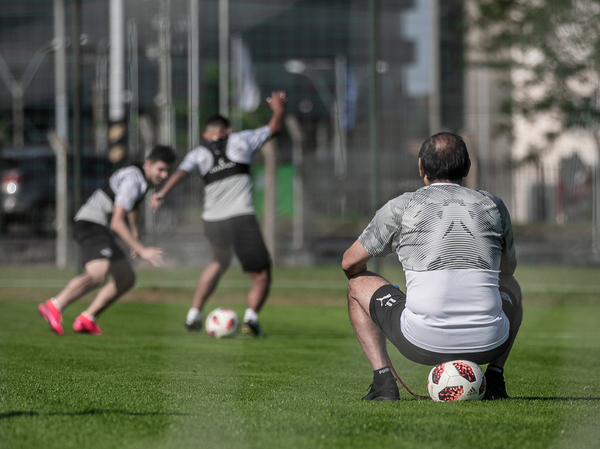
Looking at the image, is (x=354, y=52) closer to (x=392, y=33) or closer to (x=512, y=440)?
(x=392, y=33)

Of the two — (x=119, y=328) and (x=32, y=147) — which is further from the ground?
(x=32, y=147)

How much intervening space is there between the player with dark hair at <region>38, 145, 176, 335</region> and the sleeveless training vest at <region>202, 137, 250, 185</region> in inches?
20.3

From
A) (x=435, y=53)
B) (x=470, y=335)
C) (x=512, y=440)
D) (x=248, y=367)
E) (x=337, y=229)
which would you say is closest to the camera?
(x=512, y=440)

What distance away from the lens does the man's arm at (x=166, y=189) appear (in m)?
6.90

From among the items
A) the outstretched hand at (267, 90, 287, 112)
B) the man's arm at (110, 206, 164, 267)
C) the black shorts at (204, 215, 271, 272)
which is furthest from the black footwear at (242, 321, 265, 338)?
the outstretched hand at (267, 90, 287, 112)

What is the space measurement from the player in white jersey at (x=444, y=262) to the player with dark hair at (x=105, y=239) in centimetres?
366

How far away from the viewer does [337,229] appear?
49.7ft

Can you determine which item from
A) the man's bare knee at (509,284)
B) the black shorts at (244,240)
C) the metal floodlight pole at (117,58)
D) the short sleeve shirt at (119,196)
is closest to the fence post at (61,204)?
the metal floodlight pole at (117,58)

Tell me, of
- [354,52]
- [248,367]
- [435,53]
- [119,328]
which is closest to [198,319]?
[119,328]

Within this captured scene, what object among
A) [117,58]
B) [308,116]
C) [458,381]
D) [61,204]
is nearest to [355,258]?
[458,381]

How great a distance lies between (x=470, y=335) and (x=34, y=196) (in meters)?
11.6

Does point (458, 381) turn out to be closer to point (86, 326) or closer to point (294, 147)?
point (86, 326)

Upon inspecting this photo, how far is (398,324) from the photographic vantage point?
361 cm

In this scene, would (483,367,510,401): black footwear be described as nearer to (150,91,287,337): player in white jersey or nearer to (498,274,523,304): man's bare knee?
(498,274,523,304): man's bare knee
